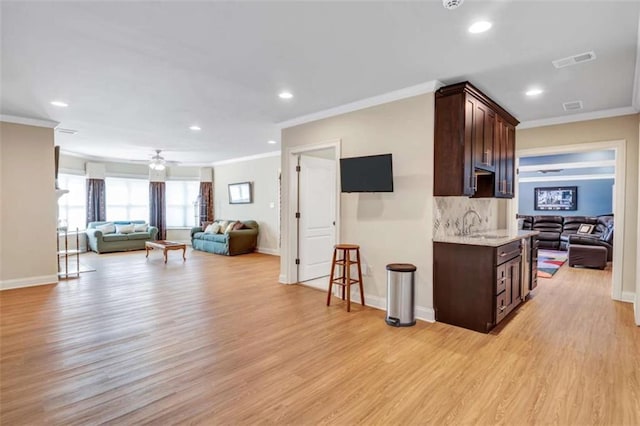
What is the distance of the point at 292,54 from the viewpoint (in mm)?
2906

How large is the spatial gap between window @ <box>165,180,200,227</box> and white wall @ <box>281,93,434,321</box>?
299 inches

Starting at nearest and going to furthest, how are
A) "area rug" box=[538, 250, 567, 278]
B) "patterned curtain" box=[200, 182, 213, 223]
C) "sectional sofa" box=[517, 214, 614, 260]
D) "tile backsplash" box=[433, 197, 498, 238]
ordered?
"tile backsplash" box=[433, 197, 498, 238] → "area rug" box=[538, 250, 567, 278] → "sectional sofa" box=[517, 214, 614, 260] → "patterned curtain" box=[200, 182, 213, 223]

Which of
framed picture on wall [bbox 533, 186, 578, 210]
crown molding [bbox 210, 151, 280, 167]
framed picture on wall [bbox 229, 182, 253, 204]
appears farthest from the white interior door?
framed picture on wall [bbox 533, 186, 578, 210]

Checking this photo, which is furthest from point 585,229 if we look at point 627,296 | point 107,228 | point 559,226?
point 107,228

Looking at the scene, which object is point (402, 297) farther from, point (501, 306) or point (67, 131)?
point (67, 131)

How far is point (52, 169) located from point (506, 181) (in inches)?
274

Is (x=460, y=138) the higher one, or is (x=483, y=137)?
(x=483, y=137)

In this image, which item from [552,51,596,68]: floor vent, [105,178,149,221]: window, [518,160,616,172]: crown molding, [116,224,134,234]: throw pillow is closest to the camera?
[552,51,596,68]: floor vent

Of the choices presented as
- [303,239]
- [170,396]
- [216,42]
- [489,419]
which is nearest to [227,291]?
[303,239]

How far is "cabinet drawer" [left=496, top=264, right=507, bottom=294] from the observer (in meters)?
3.33

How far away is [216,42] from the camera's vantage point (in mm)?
2668

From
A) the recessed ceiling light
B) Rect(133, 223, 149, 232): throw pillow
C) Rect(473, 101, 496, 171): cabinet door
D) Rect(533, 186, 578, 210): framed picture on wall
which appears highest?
the recessed ceiling light

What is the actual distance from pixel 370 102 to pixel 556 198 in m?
9.29

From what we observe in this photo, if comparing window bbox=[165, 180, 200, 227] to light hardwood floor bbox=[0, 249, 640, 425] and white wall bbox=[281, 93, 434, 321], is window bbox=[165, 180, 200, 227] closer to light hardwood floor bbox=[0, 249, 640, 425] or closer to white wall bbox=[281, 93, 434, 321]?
light hardwood floor bbox=[0, 249, 640, 425]
